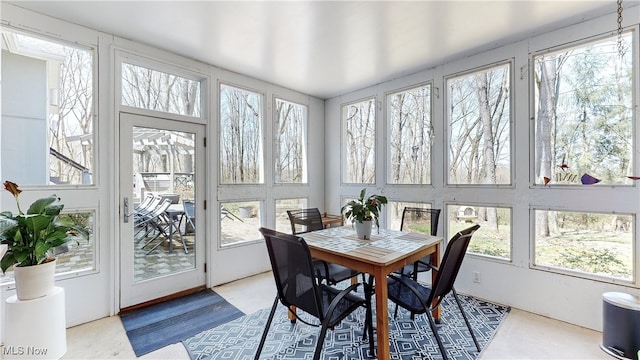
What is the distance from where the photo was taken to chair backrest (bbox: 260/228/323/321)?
159cm

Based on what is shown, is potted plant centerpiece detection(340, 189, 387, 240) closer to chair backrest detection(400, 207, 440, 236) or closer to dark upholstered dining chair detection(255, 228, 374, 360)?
dark upholstered dining chair detection(255, 228, 374, 360)

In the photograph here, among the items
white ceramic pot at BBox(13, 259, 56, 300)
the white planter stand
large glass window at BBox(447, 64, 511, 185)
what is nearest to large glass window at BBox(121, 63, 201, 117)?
white ceramic pot at BBox(13, 259, 56, 300)

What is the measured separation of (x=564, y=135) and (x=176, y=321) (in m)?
4.12

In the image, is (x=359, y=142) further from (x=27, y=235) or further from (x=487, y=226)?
(x=27, y=235)

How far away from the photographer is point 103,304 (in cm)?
264

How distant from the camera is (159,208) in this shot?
3107 mm

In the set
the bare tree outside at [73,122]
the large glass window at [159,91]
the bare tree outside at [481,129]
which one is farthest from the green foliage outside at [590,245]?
the bare tree outside at [73,122]

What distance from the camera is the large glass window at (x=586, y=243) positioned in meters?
2.33

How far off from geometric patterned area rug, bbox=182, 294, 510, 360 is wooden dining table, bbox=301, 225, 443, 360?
28 centimetres

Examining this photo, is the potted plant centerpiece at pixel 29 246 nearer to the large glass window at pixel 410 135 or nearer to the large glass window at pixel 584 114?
the large glass window at pixel 410 135

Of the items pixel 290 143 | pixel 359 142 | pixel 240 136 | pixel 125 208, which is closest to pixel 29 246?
pixel 125 208

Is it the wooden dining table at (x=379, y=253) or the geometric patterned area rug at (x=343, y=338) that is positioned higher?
the wooden dining table at (x=379, y=253)

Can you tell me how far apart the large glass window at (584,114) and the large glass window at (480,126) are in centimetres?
29

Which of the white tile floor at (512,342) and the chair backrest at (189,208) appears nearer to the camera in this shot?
the white tile floor at (512,342)
